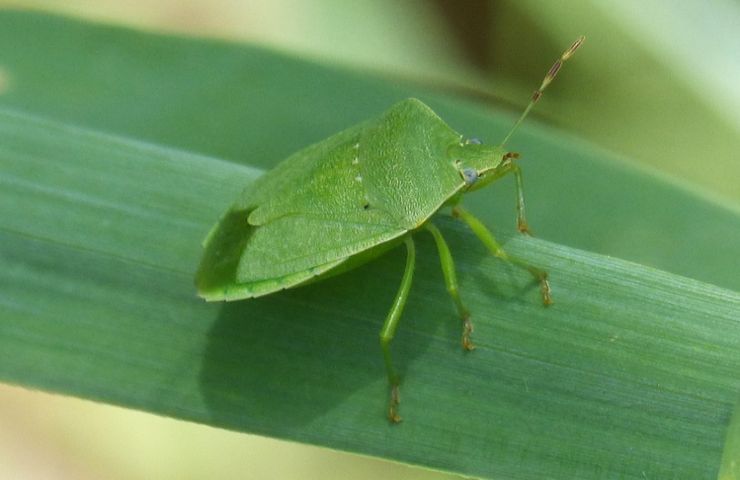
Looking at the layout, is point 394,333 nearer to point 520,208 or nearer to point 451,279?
point 451,279

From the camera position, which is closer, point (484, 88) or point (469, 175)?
point (469, 175)

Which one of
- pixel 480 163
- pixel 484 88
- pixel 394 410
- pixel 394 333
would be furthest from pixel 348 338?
pixel 484 88

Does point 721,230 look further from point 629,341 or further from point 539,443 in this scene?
point 539,443

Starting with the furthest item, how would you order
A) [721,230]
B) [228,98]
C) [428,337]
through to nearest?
[228,98]
[721,230]
[428,337]

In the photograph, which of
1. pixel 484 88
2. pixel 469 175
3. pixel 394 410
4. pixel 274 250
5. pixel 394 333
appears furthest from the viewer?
pixel 484 88

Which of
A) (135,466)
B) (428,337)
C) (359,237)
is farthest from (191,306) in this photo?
(135,466)

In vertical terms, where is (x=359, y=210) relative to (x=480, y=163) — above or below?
below
